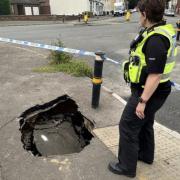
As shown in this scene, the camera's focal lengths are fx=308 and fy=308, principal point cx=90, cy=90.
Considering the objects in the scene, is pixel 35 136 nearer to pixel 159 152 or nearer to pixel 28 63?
pixel 159 152

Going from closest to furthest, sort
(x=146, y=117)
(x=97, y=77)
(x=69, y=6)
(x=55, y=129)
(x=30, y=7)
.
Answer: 1. (x=146, y=117)
2. (x=55, y=129)
3. (x=97, y=77)
4. (x=69, y=6)
5. (x=30, y=7)

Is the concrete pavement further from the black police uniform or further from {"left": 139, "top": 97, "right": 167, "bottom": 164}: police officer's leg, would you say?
the black police uniform

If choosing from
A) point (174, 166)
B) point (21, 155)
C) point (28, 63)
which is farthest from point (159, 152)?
point (28, 63)

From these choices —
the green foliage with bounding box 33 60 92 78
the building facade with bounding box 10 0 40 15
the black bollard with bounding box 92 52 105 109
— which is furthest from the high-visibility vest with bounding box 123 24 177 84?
the building facade with bounding box 10 0 40 15

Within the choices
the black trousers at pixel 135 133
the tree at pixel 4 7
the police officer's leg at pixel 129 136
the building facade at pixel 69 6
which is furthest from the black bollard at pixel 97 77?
the building facade at pixel 69 6

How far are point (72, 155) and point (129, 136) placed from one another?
1007 millimetres

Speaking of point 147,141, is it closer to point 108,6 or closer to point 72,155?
point 72,155

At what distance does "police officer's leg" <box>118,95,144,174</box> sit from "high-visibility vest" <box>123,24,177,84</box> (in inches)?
12.0

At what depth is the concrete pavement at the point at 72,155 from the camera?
3766mm

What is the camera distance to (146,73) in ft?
10.2

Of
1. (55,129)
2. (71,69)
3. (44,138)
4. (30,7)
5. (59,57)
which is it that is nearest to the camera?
(44,138)

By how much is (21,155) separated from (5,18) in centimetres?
3740

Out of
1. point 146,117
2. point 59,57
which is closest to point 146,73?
point 146,117

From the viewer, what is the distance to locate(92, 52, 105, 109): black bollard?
5461 millimetres
